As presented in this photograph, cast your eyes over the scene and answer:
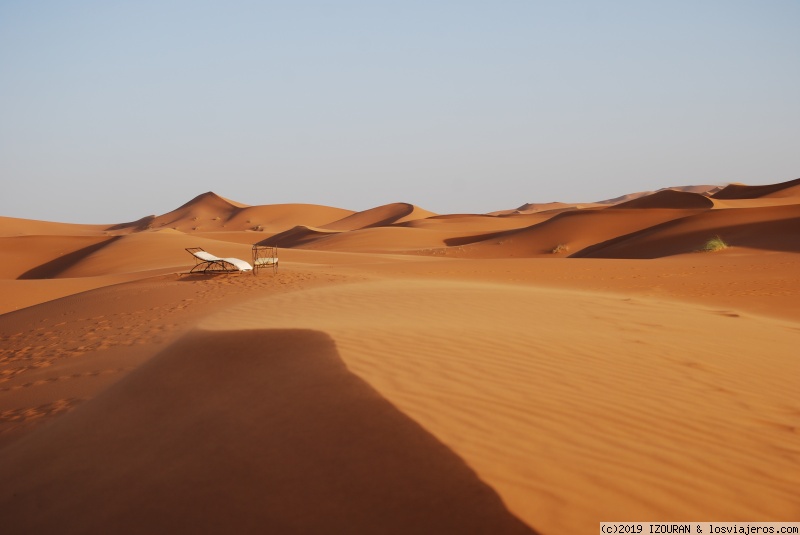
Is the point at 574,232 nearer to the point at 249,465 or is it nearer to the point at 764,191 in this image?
the point at 764,191

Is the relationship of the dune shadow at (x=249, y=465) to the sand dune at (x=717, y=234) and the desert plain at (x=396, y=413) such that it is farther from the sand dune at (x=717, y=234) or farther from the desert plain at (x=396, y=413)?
the sand dune at (x=717, y=234)

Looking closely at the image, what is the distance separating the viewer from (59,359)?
949cm

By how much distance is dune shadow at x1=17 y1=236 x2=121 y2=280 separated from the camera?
36.1 meters

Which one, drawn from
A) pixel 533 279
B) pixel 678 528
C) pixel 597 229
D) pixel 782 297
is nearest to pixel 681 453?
pixel 678 528

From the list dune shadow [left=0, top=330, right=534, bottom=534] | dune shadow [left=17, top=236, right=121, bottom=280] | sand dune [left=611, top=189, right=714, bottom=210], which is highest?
sand dune [left=611, top=189, right=714, bottom=210]

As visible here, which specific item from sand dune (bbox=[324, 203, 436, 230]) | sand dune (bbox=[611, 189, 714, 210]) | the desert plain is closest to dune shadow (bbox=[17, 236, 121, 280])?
the desert plain

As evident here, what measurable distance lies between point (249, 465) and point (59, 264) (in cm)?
3742

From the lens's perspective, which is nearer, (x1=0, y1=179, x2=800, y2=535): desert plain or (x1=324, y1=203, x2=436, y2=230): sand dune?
(x1=0, y1=179, x2=800, y2=535): desert plain

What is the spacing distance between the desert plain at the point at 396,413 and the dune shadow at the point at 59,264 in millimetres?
24537

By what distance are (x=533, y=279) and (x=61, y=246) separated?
33.9m

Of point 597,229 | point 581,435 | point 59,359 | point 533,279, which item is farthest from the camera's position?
point 597,229

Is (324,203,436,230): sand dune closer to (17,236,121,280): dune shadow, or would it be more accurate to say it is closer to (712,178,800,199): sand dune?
(712,178,800,199): sand dune

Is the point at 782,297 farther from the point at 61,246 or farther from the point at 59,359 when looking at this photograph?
the point at 61,246

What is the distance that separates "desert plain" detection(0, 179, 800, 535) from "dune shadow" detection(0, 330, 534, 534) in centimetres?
2
